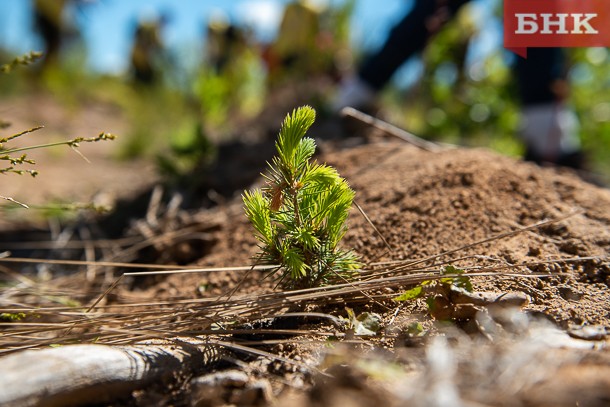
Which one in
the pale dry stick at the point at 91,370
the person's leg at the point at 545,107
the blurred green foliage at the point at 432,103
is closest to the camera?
the pale dry stick at the point at 91,370

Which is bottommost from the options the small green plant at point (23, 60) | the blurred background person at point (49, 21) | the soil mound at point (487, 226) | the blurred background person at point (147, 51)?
the soil mound at point (487, 226)

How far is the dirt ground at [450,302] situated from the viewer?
2.68 feet

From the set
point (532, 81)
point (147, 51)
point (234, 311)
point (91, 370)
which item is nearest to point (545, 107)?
point (532, 81)

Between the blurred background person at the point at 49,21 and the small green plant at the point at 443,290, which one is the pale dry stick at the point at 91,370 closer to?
the small green plant at the point at 443,290

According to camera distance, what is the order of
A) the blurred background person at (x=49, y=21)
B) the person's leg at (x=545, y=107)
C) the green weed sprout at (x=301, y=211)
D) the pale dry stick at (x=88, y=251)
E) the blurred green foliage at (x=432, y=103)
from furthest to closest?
1. the blurred background person at (x=49, y=21)
2. the blurred green foliage at (x=432, y=103)
3. the person's leg at (x=545, y=107)
4. the pale dry stick at (x=88, y=251)
5. the green weed sprout at (x=301, y=211)

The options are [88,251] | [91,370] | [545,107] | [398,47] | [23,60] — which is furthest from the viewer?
[398,47]

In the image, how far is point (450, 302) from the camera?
3.91ft

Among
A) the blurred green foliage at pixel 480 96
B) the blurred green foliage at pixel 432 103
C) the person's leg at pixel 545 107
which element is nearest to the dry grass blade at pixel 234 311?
the blurred green foliage at pixel 432 103

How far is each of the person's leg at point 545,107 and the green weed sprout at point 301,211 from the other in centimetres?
Answer: 219

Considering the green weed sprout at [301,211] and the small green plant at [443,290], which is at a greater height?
the green weed sprout at [301,211]

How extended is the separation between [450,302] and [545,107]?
2315 millimetres

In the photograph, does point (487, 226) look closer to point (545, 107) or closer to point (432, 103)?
point (545, 107)

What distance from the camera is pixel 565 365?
33.5 inches

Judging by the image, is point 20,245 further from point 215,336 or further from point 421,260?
point 421,260
